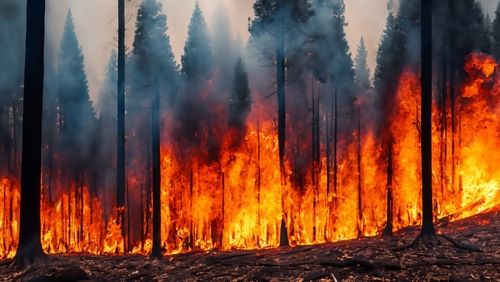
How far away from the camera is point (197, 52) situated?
3944 cm

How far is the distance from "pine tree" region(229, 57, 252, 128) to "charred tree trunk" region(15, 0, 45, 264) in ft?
73.8

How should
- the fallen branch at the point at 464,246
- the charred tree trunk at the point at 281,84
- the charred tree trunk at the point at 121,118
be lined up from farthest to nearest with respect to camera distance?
1. the charred tree trunk at the point at 121,118
2. the charred tree trunk at the point at 281,84
3. the fallen branch at the point at 464,246

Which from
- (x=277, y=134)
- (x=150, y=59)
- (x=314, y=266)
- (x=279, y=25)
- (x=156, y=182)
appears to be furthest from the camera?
(x=277, y=134)

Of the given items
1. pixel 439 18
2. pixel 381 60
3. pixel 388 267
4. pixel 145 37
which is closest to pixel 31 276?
pixel 388 267

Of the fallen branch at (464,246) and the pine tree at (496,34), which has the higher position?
the pine tree at (496,34)

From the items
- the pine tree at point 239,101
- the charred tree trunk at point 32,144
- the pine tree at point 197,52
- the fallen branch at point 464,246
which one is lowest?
the fallen branch at point 464,246

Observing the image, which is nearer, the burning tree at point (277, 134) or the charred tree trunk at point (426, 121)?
the charred tree trunk at point (426, 121)

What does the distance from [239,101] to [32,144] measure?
76.6 feet

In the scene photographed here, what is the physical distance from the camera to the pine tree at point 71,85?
152ft

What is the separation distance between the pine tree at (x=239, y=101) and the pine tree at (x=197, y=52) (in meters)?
2.63

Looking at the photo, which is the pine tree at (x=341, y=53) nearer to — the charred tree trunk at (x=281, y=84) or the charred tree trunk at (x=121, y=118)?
the charred tree trunk at (x=281, y=84)

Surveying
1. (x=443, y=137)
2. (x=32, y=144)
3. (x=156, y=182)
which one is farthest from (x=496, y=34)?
(x=32, y=144)

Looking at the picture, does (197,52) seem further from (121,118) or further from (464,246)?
(464,246)

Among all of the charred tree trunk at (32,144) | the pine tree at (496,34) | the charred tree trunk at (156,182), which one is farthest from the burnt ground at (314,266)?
the pine tree at (496,34)
